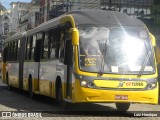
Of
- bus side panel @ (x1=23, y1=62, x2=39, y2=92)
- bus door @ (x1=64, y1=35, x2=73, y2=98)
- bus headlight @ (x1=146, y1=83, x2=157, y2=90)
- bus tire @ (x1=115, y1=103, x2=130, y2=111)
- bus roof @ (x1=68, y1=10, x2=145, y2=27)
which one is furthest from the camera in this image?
bus side panel @ (x1=23, y1=62, x2=39, y2=92)

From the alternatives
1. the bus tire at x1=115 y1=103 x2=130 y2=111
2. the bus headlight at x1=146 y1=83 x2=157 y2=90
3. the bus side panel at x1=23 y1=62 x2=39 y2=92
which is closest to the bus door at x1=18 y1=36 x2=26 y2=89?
the bus side panel at x1=23 y1=62 x2=39 y2=92

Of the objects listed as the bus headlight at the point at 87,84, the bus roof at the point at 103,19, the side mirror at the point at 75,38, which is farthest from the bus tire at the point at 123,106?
the side mirror at the point at 75,38

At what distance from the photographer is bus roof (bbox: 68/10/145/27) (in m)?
15.1

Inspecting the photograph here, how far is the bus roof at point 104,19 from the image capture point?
49.5 ft

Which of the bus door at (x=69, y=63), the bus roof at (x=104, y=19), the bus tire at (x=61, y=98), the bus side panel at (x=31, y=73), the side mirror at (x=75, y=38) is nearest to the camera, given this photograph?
the side mirror at (x=75, y=38)

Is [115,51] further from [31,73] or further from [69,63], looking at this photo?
[31,73]

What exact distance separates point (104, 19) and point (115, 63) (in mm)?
1586

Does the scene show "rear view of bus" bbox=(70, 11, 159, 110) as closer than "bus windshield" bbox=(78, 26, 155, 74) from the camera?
Yes

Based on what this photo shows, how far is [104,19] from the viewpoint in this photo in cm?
1526

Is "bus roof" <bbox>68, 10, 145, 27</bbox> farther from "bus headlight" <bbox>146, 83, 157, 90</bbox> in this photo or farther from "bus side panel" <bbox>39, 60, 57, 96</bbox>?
"bus side panel" <bbox>39, 60, 57, 96</bbox>

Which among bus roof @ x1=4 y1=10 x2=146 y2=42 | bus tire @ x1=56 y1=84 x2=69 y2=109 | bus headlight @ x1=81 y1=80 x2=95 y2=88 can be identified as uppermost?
bus roof @ x1=4 y1=10 x2=146 y2=42

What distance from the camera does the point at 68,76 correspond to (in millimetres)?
15227

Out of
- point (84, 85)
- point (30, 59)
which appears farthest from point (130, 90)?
point (30, 59)

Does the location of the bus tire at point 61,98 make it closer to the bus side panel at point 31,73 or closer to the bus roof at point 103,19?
the bus roof at point 103,19
